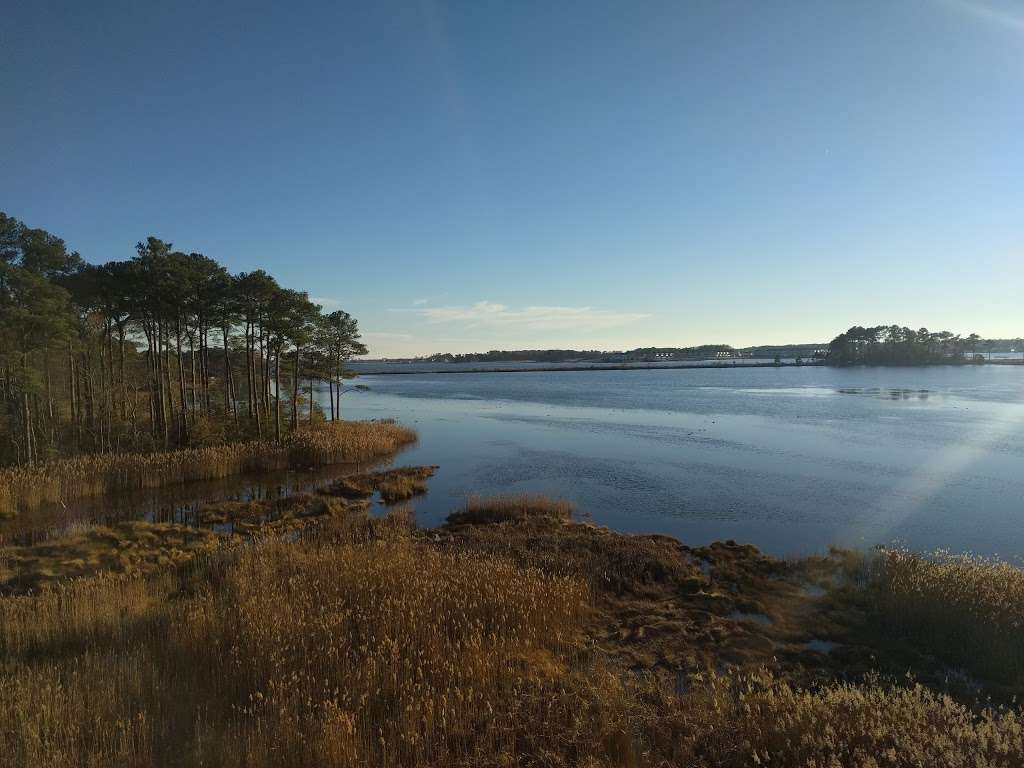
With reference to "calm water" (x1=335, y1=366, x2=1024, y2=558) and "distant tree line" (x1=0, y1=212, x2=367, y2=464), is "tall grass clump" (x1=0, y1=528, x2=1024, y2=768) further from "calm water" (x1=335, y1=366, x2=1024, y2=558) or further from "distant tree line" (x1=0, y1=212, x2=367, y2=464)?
"distant tree line" (x1=0, y1=212, x2=367, y2=464)

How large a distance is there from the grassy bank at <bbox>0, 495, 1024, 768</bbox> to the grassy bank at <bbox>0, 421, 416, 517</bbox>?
9.08m

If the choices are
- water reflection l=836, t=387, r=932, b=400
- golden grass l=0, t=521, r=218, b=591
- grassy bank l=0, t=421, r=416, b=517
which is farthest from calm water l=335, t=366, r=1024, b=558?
water reflection l=836, t=387, r=932, b=400

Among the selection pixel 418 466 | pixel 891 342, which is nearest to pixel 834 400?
pixel 418 466

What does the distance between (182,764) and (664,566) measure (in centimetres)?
1183

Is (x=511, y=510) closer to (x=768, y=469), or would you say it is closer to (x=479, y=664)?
(x=479, y=664)

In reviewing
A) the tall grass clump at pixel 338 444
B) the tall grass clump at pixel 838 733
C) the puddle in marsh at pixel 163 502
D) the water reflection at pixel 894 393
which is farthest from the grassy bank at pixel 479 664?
the water reflection at pixel 894 393

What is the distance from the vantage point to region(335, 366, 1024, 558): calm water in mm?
18469

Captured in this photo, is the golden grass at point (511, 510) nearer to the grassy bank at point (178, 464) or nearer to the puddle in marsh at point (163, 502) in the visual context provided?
the puddle in marsh at point (163, 502)

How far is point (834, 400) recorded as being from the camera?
216 ft

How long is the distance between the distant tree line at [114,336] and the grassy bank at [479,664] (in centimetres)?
1479

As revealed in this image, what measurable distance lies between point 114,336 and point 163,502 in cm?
2174

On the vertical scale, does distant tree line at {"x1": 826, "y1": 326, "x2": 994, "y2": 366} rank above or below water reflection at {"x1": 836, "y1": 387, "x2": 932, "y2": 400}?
above

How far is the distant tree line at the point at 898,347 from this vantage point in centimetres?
16400

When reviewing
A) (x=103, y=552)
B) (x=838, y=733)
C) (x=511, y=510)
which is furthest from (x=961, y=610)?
Result: (x=103, y=552)
